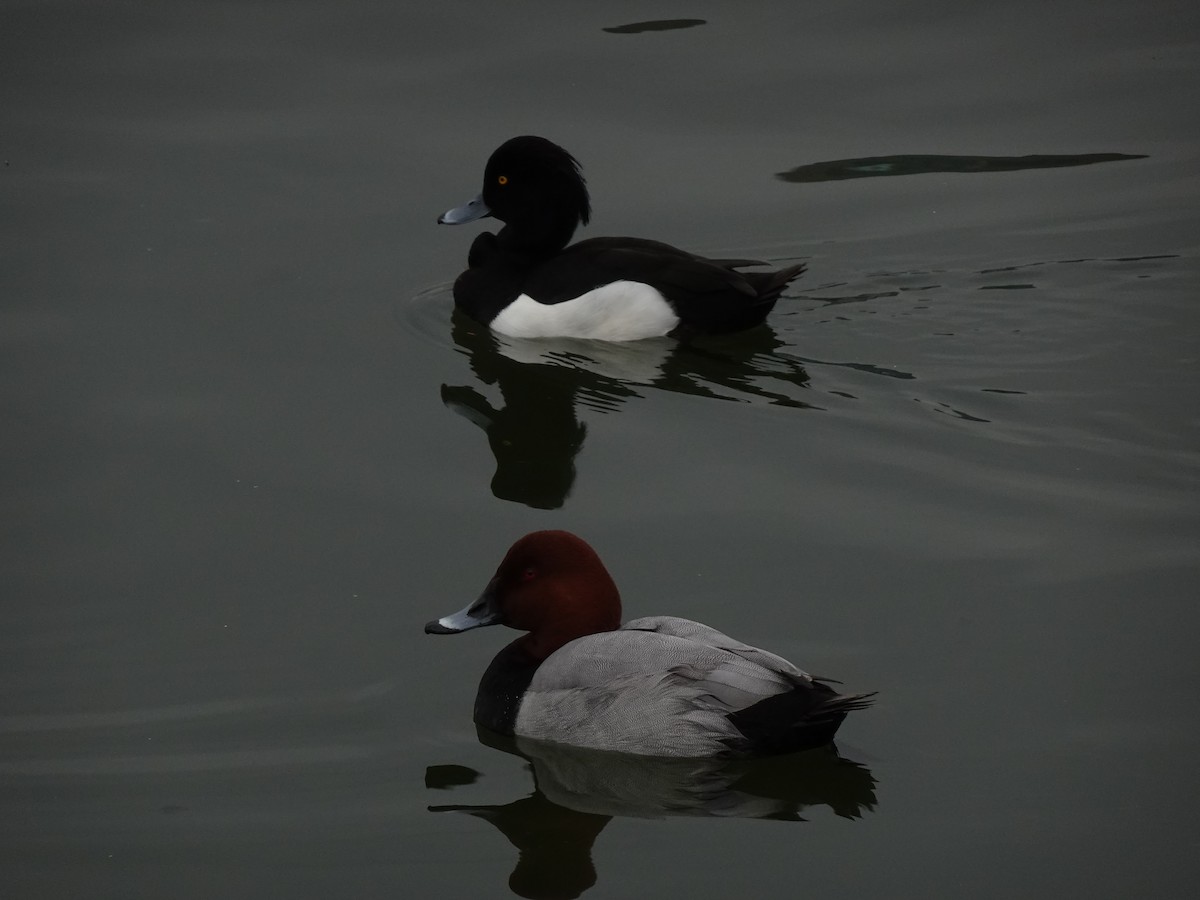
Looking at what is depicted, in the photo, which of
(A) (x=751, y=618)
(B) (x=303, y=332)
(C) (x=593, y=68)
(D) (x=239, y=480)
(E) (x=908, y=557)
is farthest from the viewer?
(C) (x=593, y=68)

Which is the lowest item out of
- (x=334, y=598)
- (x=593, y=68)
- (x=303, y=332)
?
(x=334, y=598)

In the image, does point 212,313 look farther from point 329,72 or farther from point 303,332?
point 329,72

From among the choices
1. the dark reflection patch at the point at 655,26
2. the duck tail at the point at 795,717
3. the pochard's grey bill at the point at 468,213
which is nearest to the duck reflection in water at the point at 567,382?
the pochard's grey bill at the point at 468,213

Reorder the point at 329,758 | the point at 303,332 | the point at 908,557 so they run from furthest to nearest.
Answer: the point at 303,332 → the point at 908,557 → the point at 329,758

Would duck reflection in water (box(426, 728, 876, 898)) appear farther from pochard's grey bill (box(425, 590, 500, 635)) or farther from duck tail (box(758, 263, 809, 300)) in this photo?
duck tail (box(758, 263, 809, 300))

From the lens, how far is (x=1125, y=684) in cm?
511

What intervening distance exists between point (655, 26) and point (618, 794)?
8.26 meters

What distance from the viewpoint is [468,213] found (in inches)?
352

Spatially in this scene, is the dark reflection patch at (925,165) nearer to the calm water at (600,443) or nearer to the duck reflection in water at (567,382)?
the calm water at (600,443)

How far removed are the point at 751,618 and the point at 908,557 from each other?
2.41 ft

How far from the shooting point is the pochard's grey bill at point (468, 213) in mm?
8906

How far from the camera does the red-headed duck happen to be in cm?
477

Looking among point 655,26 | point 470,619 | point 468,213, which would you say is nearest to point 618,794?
point 470,619

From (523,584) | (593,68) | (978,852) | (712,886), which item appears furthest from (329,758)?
(593,68)
